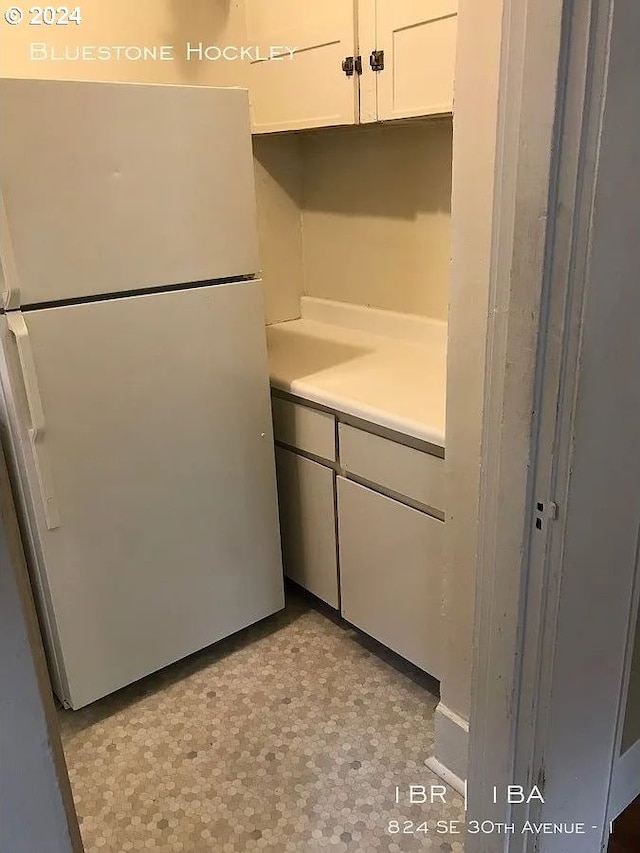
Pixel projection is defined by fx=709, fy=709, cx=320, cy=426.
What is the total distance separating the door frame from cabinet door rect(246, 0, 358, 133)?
3.62ft

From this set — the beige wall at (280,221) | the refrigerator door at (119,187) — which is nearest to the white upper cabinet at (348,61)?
the beige wall at (280,221)

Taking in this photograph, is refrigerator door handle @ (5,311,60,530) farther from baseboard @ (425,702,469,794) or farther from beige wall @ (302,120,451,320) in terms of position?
beige wall @ (302,120,451,320)

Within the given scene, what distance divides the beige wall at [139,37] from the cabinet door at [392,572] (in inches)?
54.0

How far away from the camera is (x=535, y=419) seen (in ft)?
3.32

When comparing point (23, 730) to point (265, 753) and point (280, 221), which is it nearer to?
point (265, 753)

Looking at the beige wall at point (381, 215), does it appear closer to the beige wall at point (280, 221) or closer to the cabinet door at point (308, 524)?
the beige wall at point (280, 221)

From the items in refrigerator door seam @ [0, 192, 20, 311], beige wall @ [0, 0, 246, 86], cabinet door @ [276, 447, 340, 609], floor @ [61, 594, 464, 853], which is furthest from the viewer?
cabinet door @ [276, 447, 340, 609]

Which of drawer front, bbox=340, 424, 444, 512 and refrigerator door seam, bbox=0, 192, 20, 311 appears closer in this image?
refrigerator door seam, bbox=0, 192, 20, 311

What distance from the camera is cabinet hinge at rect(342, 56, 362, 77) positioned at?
1872mm

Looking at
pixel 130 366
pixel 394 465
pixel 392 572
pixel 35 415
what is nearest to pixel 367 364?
pixel 394 465

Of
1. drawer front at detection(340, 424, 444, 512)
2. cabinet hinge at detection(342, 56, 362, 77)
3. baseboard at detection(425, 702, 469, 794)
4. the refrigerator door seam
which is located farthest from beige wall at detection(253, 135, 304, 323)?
baseboard at detection(425, 702, 469, 794)

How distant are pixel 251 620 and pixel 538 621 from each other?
123cm

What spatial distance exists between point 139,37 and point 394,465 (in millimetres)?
1480

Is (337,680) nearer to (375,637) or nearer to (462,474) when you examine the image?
(375,637)
